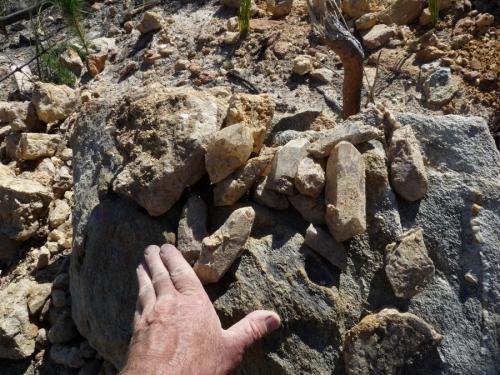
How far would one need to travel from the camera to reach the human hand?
175cm

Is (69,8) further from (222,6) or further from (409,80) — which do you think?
(409,80)

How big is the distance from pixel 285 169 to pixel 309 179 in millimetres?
92

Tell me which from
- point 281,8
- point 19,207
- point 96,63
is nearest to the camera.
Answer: point 19,207

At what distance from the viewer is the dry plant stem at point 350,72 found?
2.75 metres

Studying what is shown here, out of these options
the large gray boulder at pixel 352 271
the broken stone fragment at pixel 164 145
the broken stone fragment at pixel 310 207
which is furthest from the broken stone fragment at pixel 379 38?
the broken stone fragment at pixel 310 207

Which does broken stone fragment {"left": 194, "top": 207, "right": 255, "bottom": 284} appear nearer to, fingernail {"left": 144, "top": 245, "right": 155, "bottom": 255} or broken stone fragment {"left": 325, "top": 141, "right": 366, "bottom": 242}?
fingernail {"left": 144, "top": 245, "right": 155, "bottom": 255}

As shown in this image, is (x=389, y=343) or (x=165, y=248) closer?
(x=389, y=343)

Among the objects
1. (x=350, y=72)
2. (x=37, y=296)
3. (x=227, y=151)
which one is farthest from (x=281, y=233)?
(x=37, y=296)

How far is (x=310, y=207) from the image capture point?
204 centimetres

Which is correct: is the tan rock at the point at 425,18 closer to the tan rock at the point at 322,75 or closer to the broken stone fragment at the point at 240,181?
the tan rock at the point at 322,75

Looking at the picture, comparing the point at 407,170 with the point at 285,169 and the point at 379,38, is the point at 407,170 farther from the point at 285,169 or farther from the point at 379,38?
the point at 379,38

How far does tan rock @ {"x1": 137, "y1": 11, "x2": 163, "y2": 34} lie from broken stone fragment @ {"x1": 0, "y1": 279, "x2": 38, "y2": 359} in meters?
2.26

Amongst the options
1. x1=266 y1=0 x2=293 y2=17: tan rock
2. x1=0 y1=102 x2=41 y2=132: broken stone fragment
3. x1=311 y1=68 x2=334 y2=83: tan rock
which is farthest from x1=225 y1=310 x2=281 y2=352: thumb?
x1=266 y1=0 x2=293 y2=17: tan rock

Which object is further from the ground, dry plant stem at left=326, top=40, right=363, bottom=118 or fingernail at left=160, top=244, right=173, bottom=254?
dry plant stem at left=326, top=40, right=363, bottom=118
